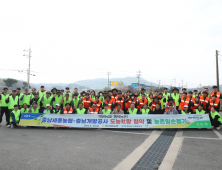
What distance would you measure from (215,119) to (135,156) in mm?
5592

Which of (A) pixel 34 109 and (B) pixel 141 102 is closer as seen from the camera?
(A) pixel 34 109

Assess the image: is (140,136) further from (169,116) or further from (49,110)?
(49,110)

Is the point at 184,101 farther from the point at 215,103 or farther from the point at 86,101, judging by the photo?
the point at 86,101

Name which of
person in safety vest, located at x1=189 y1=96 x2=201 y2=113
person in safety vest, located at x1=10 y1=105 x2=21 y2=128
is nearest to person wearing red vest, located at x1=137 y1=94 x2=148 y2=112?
person in safety vest, located at x1=189 y1=96 x2=201 y2=113

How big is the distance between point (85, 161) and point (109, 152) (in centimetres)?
94

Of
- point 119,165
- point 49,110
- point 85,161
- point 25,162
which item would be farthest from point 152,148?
point 49,110

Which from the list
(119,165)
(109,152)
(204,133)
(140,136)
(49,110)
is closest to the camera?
(119,165)

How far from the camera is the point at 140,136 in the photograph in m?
7.50

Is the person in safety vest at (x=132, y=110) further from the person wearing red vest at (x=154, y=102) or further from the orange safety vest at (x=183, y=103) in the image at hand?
the orange safety vest at (x=183, y=103)

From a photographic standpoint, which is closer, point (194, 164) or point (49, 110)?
point (194, 164)

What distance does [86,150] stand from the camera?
18.3 ft

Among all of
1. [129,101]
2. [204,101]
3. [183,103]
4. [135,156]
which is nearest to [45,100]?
[129,101]

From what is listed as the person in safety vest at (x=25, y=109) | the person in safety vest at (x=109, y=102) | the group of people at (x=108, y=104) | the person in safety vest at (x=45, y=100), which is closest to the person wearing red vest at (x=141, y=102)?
the group of people at (x=108, y=104)

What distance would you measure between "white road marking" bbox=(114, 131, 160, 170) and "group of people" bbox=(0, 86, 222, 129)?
2.98 metres
